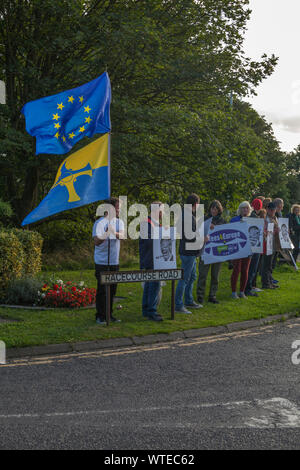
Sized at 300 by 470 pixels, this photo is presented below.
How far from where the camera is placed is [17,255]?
11.4m

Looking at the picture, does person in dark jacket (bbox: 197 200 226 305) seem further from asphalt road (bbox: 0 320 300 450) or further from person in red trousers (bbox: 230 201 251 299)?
asphalt road (bbox: 0 320 300 450)

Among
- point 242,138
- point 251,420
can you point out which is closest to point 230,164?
point 242,138

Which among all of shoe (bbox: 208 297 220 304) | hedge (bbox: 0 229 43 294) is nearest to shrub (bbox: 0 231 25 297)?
hedge (bbox: 0 229 43 294)

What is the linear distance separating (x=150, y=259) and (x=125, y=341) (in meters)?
1.99

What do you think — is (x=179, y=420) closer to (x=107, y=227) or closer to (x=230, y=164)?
(x=107, y=227)

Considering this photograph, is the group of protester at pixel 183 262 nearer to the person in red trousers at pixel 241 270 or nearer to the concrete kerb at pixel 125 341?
the person in red trousers at pixel 241 270

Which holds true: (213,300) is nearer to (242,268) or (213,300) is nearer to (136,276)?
(242,268)

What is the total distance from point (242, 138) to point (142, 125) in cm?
435

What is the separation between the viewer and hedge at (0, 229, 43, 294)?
1077cm

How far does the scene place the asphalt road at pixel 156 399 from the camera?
4.04 metres

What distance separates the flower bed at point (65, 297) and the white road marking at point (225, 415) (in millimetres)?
5382
